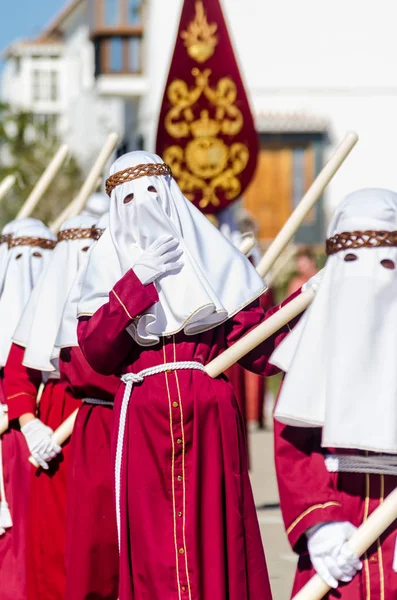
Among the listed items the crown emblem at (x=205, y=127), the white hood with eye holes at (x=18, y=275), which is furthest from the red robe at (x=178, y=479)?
the crown emblem at (x=205, y=127)

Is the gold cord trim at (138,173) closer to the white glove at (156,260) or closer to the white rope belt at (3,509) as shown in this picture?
the white glove at (156,260)

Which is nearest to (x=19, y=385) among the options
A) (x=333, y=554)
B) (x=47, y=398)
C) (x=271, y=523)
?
(x=47, y=398)

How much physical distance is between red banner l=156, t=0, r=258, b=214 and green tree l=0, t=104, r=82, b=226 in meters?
13.2

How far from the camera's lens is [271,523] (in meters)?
9.05

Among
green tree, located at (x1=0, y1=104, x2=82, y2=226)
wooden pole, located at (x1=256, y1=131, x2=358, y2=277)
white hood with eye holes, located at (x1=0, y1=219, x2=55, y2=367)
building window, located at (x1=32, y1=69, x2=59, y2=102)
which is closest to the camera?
wooden pole, located at (x1=256, y1=131, x2=358, y2=277)

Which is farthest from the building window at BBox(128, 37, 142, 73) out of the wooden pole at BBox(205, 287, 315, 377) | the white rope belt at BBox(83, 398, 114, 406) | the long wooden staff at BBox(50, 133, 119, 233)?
the wooden pole at BBox(205, 287, 315, 377)

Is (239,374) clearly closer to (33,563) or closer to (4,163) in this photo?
(33,563)

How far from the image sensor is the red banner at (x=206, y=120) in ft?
36.4

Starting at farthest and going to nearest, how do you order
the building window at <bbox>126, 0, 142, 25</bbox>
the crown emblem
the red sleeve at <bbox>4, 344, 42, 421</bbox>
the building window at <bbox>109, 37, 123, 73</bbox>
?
the building window at <bbox>126, 0, 142, 25</bbox> → the building window at <bbox>109, 37, 123, 73</bbox> → the crown emblem → the red sleeve at <bbox>4, 344, 42, 421</bbox>

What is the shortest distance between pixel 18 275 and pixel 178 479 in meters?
2.28

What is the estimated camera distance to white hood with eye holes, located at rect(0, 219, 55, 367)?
684 centimetres

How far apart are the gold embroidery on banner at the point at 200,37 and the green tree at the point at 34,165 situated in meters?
13.1

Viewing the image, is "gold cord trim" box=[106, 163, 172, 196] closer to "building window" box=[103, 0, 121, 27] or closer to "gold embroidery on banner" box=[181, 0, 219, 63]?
"gold embroidery on banner" box=[181, 0, 219, 63]

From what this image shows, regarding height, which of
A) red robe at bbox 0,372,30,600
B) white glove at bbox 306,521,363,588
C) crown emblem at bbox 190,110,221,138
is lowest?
red robe at bbox 0,372,30,600
